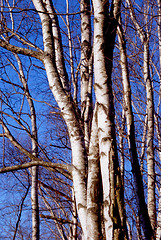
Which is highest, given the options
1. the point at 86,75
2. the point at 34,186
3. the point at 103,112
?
the point at 86,75

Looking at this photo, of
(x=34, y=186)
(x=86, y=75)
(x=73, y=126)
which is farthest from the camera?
(x=34, y=186)

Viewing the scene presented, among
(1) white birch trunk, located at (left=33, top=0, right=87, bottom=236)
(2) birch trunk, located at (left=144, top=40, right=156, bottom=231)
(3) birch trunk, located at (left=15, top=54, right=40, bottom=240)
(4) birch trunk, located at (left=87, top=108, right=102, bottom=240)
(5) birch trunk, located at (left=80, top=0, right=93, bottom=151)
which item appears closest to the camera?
(4) birch trunk, located at (left=87, top=108, right=102, bottom=240)

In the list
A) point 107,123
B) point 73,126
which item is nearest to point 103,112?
point 107,123

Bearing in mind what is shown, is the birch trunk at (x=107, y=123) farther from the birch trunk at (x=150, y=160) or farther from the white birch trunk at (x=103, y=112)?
the birch trunk at (x=150, y=160)

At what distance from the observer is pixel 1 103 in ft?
13.5

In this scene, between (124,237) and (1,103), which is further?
(1,103)

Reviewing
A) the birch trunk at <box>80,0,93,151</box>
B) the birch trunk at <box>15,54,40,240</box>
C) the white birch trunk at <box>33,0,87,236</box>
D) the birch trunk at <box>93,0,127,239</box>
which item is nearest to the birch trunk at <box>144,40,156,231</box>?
the birch trunk at <box>80,0,93,151</box>

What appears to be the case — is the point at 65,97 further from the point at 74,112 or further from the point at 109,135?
the point at 109,135


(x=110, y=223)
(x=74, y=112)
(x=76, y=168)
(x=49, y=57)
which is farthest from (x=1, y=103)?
(x=110, y=223)

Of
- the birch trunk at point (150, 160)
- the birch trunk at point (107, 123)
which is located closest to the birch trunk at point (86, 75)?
the birch trunk at point (107, 123)

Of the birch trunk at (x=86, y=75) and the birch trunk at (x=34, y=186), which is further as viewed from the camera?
the birch trunk at (x=34, y=186)

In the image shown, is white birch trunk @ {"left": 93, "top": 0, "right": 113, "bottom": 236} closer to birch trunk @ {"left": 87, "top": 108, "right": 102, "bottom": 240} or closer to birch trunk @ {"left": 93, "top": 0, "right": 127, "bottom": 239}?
birch trunk @ {"left": 93, "top": 0, "right": 127, "bottom": 239}

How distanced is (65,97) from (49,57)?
0.53m

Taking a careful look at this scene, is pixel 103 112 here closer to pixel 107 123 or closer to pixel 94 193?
pixel 107 123
